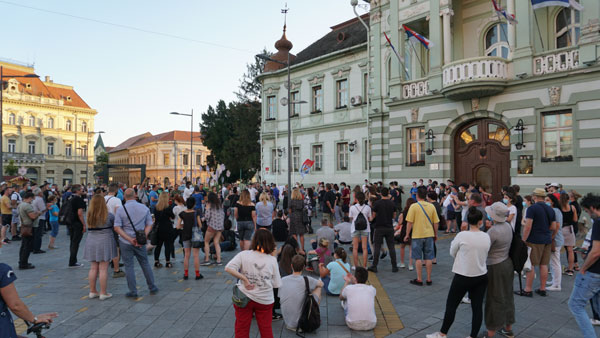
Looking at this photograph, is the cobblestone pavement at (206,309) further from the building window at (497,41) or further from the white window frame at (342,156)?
the white window frame at (342,156)

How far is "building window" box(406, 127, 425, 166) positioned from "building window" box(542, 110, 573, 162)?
5468 mm

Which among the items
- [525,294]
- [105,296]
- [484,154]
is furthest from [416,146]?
[105,296]

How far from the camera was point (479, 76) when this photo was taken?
53.4 ft

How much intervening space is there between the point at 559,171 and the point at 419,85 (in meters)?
7.53

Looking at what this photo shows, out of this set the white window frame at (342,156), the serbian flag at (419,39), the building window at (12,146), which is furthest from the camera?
the building window at (12,146)

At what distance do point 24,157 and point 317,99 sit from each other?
62.0 meters

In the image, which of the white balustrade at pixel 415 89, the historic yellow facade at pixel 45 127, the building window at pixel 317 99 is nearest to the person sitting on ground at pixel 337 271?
the white balustrade at pixel 415 89

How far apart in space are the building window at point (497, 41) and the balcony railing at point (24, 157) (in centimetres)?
7330

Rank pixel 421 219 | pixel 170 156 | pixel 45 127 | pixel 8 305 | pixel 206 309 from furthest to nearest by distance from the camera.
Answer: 1. pixel 170 156
2. pixel 45 127
3. pixel 421 219
4. pixel 206 309
5. pixel 8 305

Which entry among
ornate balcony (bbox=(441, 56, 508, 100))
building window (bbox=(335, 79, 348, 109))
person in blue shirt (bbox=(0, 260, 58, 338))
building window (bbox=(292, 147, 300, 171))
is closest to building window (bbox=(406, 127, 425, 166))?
ornate balcony (bbox=(441, 56, 508, 100))

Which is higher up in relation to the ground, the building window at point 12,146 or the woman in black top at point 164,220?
the building window at point 12,146

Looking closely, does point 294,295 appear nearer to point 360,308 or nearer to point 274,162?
point 360,308

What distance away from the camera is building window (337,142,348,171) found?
26.5 metres

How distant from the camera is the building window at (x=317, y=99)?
28.4m
